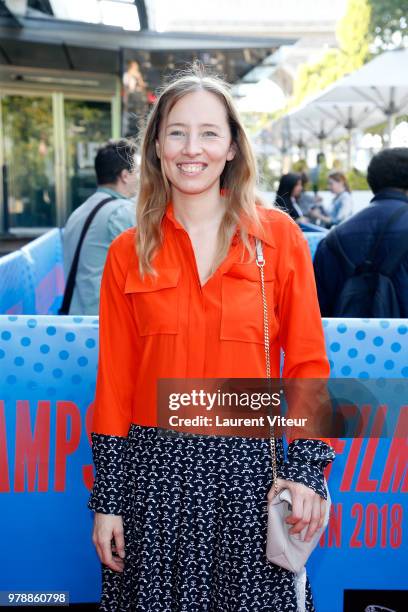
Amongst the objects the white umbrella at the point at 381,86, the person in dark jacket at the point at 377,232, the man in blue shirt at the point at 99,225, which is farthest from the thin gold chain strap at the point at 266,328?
the white umbrella at the point at 381,86

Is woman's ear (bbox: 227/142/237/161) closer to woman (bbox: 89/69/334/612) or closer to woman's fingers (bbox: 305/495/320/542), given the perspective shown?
woman (bbox: 89/69/334/612)

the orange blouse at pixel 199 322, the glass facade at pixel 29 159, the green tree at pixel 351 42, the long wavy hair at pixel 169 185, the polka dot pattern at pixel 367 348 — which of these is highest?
the green tree at pixel 351 42

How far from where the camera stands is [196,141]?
2.08 m

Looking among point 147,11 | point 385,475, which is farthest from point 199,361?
point 147,11

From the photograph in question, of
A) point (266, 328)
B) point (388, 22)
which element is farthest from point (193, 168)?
point (388, 22)

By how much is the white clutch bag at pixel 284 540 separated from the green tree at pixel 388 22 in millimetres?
38042

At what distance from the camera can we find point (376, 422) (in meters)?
3.05

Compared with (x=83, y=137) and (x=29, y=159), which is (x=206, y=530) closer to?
(x=29, y=159)

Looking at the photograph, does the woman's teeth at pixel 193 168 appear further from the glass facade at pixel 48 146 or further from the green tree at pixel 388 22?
the green tree at pixel 388 22

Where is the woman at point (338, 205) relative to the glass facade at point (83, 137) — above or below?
below

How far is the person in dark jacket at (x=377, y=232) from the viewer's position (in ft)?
13.6

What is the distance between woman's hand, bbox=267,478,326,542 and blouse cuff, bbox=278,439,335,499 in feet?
0.05

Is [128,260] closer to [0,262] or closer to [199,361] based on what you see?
[199,361]

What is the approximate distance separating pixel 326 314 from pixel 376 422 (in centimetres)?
161
